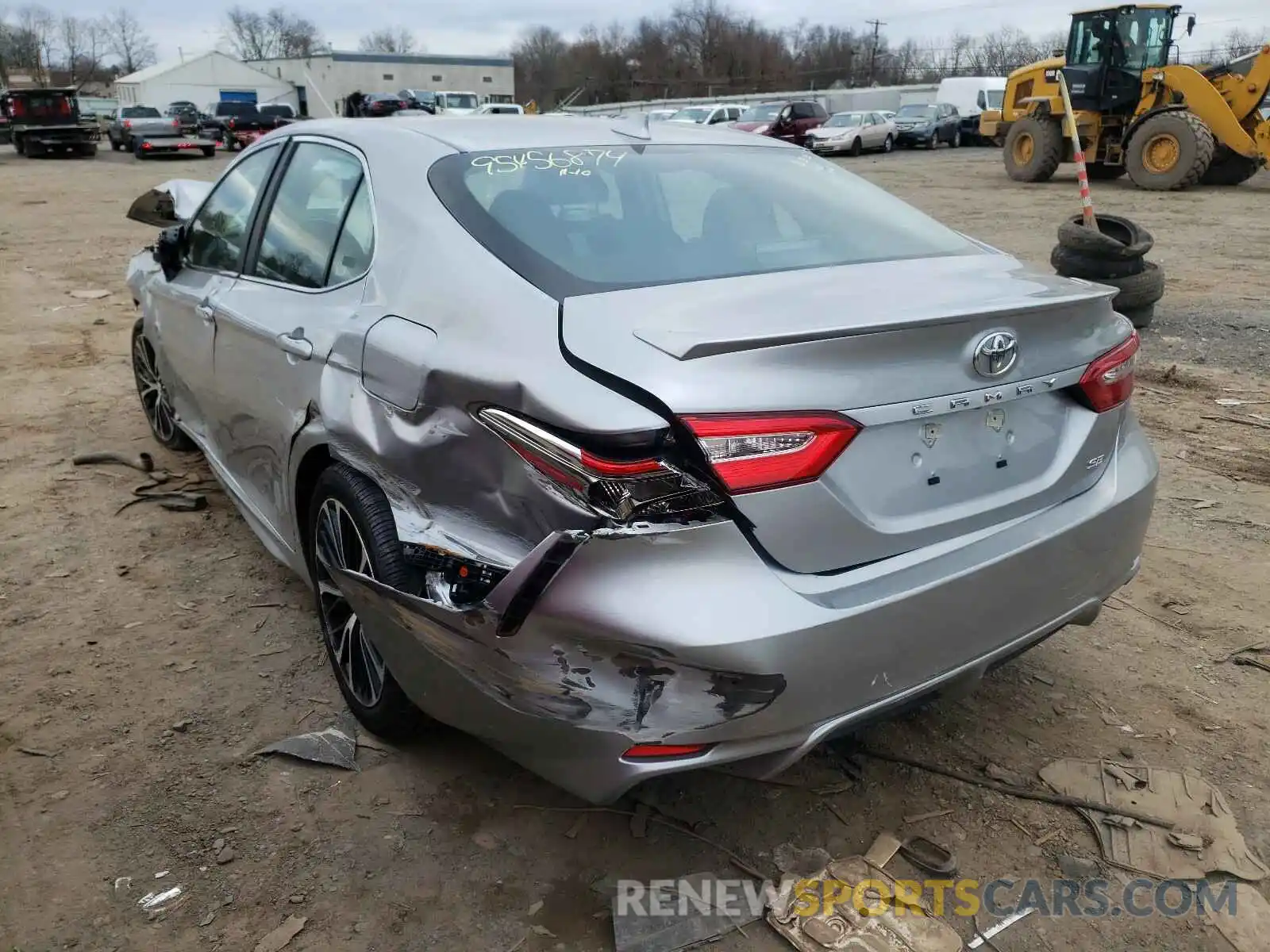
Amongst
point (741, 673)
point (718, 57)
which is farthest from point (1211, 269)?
point (718, 57)

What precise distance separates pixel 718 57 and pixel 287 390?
3693 inches

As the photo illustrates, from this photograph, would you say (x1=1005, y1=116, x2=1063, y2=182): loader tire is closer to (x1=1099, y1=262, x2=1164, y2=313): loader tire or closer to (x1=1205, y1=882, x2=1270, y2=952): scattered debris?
(x1=1099, y1=262, x2=1164, y2=313): loader tire

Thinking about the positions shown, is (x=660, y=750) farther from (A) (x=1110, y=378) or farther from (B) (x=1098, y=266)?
(B) (x=1098, y=266)

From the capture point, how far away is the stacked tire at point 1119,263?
7.20m

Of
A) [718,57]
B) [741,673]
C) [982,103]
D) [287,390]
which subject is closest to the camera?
[741,673]

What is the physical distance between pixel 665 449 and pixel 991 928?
1332 mm

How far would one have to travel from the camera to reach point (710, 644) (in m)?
1.85

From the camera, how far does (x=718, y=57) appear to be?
291 ft

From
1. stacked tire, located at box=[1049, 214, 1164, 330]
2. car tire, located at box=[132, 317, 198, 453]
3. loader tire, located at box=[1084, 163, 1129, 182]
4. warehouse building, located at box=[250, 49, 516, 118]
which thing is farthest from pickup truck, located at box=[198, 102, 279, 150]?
stacked tire, located at box=[1049, 214, 1164, 330]

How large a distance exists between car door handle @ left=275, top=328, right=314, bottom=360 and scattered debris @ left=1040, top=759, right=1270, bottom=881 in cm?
233

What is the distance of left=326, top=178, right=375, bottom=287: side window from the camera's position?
2732 millimetres

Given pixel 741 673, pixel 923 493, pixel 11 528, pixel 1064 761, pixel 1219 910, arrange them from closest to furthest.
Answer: pixel 741 673 → pixel 923 493 → pixel 1219 910 → pixel 1064 761 → pixel 11 528

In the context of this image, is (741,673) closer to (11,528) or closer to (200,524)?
(200,524)

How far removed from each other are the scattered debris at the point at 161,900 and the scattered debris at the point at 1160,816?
222 cm
